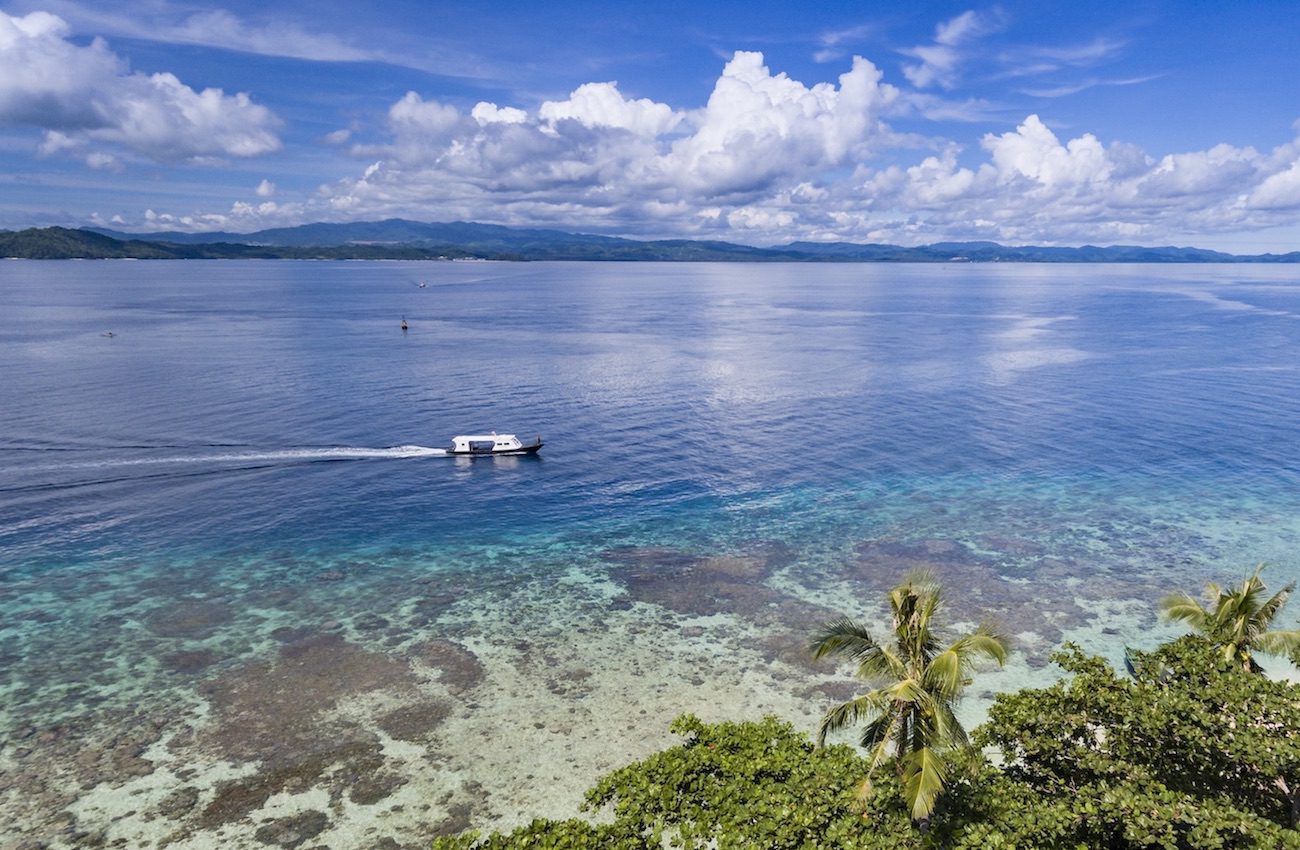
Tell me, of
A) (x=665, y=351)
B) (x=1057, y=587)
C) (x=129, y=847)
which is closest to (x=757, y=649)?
(x=1057, y=587)

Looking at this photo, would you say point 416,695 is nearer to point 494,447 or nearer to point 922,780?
point 922,780

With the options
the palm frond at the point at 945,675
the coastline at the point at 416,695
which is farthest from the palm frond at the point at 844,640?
the coastline at the point at 416,695

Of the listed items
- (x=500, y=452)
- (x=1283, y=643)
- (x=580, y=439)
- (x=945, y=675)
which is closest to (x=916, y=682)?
(x=945, y=675)

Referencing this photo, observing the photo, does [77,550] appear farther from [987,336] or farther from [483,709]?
[987,336]

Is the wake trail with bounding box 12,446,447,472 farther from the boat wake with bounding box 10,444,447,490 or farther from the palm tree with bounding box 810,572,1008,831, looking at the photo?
the palm tree with bounding box 810,572,1008,831

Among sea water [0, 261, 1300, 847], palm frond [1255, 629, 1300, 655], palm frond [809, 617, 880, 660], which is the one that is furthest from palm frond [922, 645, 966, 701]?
sea water [0, 261, 1300, 847]

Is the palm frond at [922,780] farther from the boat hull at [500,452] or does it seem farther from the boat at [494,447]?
the boat at [494,447]
